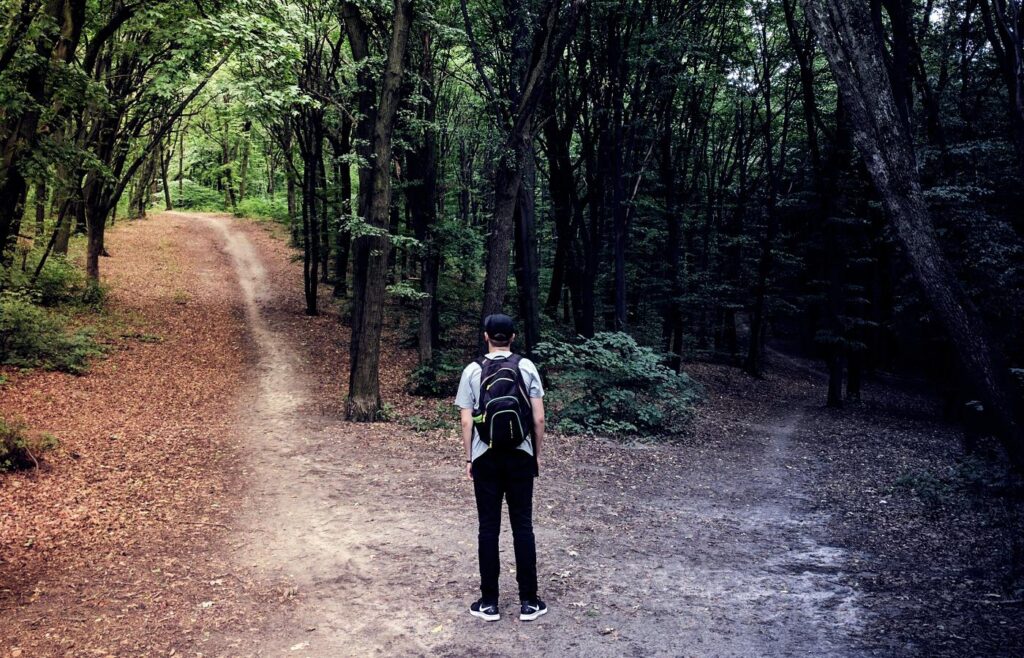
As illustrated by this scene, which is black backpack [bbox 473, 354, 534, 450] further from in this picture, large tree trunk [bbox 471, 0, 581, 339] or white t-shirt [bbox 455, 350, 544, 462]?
large tree trunk [bbox 471, 0, 581, 339]

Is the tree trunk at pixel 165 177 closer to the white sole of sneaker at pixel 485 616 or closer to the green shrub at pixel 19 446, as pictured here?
the green shrub at pixel 19 446

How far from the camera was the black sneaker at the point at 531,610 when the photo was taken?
4.57 metres

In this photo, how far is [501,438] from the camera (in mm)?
4281

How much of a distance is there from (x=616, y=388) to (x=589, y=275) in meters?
6.44

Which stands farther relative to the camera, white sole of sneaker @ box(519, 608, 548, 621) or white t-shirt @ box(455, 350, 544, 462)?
white sole of sneaker @ box(519, 608, 548, 621)

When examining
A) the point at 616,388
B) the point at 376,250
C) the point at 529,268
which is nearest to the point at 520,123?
the point at 376,250

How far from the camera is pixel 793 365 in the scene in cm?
3147

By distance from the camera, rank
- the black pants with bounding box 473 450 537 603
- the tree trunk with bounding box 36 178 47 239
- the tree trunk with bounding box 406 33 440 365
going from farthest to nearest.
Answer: the tree trunk with bounding box 36 178 47 239
the tree trunk with bounding box 406 33 440 365
the black pants with bounding box 473 450 537 603

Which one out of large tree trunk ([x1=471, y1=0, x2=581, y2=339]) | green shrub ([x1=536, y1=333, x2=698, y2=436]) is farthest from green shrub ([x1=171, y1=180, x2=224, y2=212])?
green shrub ([x1=536, y1=333, x2=698, y2=436])

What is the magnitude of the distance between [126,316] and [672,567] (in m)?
17.7

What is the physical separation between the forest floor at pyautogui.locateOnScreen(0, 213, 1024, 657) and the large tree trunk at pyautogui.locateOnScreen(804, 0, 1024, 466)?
1.24m

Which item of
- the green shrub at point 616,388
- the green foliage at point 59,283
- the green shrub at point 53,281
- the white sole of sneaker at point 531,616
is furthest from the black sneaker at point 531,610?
the green foliage at point 59,283

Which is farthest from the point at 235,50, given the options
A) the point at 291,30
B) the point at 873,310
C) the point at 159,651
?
the point at 873,310

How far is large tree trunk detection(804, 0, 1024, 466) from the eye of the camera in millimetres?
5426
